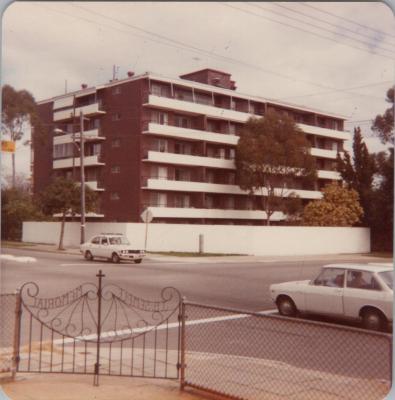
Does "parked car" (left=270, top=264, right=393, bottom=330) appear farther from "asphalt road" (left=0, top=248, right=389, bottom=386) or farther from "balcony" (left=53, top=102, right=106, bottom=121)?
"balcony" (left=53, top=102, right=106, bottom=121)

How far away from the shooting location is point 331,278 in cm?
981

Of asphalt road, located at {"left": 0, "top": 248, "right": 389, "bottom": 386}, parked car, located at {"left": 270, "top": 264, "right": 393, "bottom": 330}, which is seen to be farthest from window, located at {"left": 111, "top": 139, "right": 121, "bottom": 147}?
parked car, located at {"left": 270, "top": 264, "right": 393, "bottom": 330}

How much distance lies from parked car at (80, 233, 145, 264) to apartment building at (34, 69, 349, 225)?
0.54 m

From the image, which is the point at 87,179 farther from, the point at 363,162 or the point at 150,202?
the point at 363,162

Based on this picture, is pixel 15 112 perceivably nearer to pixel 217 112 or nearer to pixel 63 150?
pixel 63 150

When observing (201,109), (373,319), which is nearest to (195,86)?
(201,109)

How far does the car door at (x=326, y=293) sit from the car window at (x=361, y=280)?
162 millimetres

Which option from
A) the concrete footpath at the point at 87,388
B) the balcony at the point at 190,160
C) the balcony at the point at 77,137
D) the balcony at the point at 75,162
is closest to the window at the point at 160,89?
the balcony at the point at 190,160

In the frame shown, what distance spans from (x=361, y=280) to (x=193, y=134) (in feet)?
16.7

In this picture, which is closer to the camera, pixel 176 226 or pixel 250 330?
pixel 250 330

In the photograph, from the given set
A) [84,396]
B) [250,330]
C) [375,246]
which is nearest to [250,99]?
[375,246]

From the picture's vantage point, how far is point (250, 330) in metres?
8.81

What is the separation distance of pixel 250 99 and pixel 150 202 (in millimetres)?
4892

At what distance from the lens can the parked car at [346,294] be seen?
350 inches
